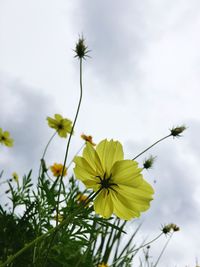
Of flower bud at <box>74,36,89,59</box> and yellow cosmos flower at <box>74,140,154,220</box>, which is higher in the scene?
flower bud at <box>74,36,89,59</box>

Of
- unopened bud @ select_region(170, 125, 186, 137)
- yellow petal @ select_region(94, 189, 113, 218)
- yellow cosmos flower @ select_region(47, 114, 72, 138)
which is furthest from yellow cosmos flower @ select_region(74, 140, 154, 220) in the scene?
yellow cosmos flower @ select_region(47, 114, 72, 138)

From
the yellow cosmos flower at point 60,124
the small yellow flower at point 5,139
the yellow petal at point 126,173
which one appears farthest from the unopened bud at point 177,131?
the small yellow flower at point 5,139

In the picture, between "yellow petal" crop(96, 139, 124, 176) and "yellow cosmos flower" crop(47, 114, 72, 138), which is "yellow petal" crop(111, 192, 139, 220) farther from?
"yellow cosmos flower" crop(47, 114, 72, 138)

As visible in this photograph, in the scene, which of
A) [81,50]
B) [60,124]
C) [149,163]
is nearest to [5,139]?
[60,124]

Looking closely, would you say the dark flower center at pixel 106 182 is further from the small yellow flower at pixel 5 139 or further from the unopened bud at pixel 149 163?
the small yellow flower at pixel 5 139

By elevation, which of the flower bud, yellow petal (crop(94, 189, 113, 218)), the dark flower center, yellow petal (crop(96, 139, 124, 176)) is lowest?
yellow petal (crop(94, 189, 113, 218))
